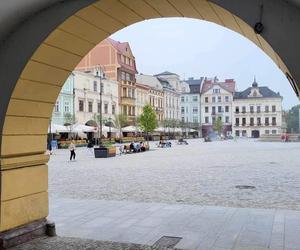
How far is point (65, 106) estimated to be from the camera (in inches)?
2025

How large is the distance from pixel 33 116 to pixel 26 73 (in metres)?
0.80

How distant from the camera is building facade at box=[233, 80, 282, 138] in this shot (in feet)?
306

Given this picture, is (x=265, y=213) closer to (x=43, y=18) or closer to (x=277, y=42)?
(x=277, y=42)

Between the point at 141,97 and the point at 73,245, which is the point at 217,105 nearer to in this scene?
the point at 141,97

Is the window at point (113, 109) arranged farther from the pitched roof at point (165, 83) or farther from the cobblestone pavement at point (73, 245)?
the cobblestone pavement at point (73, 245)

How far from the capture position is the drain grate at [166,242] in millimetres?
5906

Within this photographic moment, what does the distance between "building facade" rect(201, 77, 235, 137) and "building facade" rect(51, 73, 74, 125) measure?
5195cm

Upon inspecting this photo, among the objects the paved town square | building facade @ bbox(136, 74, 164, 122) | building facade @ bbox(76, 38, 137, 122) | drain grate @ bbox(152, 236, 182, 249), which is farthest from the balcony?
drain grate @ bbox(152, 236, 182, 249)

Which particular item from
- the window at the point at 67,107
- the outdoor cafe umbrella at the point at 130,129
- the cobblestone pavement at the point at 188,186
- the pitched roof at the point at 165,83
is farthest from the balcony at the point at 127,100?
the cobblestone pavement at the point at 188,186

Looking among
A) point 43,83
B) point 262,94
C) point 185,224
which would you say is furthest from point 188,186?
point 262,94

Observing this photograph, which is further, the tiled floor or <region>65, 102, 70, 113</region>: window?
<region>65, 102, 70, 113</region>: window

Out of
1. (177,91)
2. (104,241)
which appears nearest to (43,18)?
(104,241)

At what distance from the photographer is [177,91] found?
98688 mm

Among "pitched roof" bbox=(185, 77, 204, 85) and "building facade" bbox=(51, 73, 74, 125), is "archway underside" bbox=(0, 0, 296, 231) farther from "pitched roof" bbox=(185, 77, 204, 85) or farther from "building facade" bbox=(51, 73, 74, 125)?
"pitched roof" bbox=(185, 77, 204, 85)
